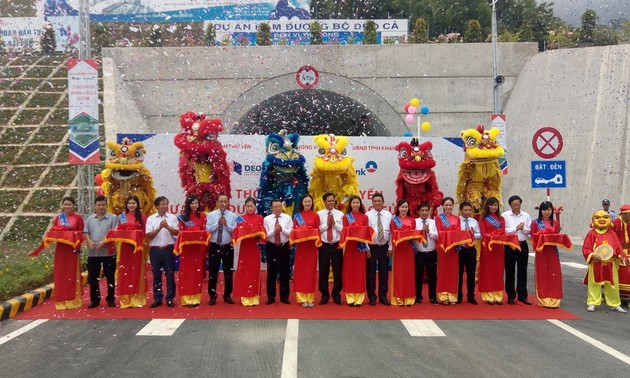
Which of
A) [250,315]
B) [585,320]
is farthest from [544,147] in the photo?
[250,315]

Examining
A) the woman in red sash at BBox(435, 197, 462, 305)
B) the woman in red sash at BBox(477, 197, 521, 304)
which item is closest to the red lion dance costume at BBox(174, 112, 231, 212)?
the woman in red sash at BBox(435, 197, 462, 305)

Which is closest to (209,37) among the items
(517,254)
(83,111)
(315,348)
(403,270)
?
(83,111)

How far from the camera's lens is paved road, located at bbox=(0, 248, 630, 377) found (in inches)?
179

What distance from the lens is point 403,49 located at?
18375 millimetres

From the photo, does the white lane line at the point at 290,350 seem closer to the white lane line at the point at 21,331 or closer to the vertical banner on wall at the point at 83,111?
the white lane line at the point at 21,331

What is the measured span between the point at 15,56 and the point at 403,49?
19.2m

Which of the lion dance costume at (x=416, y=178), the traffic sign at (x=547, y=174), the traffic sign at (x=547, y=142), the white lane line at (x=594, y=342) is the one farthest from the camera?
the traffic sign at (x=547, y=174)

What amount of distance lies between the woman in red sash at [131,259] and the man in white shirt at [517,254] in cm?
486

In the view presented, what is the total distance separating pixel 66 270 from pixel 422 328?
175 inches

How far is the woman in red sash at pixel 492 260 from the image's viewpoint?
7234 mm

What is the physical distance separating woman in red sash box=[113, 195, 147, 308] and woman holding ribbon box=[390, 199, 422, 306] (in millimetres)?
3277

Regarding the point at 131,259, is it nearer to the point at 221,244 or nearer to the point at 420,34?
the point at 221,244

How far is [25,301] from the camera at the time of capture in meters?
6.96

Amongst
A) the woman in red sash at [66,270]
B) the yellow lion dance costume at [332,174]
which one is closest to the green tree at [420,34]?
the yellow lion dance costume at [332,174]
